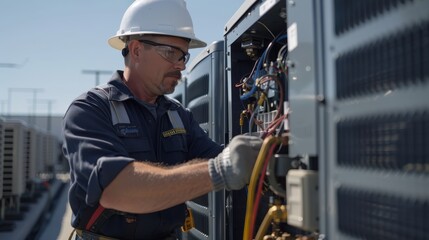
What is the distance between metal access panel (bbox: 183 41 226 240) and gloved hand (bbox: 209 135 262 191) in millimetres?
1092

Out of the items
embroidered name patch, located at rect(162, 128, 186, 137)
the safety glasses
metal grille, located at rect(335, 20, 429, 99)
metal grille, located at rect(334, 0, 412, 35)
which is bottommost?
embroidered name patch, located at rect(162, 128, 186, 137)

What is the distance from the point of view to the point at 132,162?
187 centimetres

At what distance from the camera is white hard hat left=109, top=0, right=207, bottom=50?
2494mm

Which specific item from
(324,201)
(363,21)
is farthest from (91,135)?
(363,21)

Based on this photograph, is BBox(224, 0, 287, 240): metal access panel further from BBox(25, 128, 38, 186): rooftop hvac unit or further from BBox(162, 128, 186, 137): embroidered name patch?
BBox(25, 128, 38, 186): rooftop hvac unit

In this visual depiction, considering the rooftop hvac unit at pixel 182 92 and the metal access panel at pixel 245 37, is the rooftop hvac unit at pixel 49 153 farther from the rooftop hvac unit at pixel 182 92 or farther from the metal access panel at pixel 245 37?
the metal access panel at pixel 245 37

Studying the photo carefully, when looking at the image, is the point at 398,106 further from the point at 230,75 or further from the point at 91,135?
the point at 230,75

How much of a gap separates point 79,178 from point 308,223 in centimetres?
107

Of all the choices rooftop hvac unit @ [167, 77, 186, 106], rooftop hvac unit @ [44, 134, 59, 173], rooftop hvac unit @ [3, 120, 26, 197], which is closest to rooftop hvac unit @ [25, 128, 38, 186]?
rooftop hvac unit @ [3, 120, 26, 197]

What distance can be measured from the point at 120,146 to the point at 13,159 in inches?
347

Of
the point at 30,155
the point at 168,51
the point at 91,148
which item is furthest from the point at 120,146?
the point at 30,155

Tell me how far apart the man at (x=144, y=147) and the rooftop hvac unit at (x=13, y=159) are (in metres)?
7.86

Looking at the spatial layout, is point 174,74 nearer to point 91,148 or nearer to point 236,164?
point 91,148

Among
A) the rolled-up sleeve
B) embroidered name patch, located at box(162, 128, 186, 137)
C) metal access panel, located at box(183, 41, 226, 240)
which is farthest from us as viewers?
metal access panel, located at box(183, 41, 226, 240)
